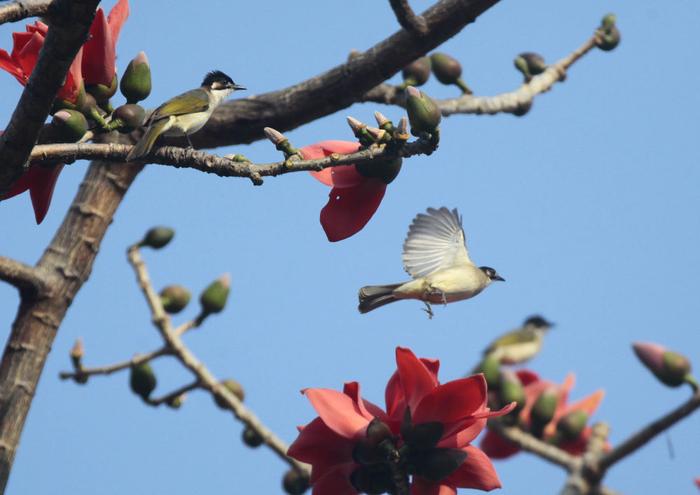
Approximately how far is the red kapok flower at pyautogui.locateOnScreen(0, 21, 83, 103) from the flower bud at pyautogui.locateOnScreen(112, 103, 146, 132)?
92 millimetres

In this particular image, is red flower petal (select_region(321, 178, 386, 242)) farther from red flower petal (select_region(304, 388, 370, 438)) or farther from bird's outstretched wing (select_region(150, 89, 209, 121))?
bird's outstretched wing (select_region(150, 89, 209, 121))

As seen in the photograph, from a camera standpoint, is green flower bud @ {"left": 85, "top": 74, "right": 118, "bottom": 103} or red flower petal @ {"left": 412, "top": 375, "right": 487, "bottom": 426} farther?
green flower bud @ {"left": 85, "top": 74, "right": 118, "bottom": 103}

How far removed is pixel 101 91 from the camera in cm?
197

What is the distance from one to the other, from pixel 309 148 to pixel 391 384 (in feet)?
1.51

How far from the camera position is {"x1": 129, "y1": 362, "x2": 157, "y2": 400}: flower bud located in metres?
3.33

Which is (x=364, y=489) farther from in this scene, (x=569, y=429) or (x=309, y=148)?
(x=569, y=429)

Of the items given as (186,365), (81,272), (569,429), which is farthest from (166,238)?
(569,429)

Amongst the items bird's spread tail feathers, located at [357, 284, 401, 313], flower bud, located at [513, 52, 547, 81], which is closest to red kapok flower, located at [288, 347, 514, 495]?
bird's spread tail feathers, located at [357, 284, 401, 313]

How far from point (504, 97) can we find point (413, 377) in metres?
2.16

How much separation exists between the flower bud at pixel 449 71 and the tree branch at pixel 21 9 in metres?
2.23

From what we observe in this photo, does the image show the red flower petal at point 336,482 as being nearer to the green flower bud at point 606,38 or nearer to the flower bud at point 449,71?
the flower bud at point 449,71

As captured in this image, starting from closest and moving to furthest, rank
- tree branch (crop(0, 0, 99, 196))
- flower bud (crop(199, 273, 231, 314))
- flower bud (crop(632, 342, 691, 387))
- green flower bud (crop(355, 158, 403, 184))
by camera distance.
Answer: tree branch (crop(0, 0, 99, 196)) < green flower bud (crop(355, 158, 403, 184)) < flower bud (crop(632, 342, 691, 387)) < flower bud (crop(199, 273, 231, 314))

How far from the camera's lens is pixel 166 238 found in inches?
143

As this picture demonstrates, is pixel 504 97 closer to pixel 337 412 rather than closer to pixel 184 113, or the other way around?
pixel 184 113
